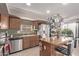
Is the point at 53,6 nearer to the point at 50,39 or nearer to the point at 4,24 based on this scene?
the point at 50,39

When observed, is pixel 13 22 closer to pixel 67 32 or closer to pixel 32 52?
pixel 32 52

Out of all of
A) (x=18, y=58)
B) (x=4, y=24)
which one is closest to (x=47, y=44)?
(x=18, y=58)

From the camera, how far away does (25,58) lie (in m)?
1.90

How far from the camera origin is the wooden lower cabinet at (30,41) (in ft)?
6.12

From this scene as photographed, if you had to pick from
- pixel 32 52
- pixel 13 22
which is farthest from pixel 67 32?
pixel 13 22

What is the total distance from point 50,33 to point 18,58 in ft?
2.51

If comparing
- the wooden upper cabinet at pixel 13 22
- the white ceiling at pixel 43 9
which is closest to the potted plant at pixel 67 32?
the white ceiling at pixel 43 9

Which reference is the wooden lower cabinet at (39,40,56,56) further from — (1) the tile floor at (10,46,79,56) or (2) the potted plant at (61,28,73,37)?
(2) the potted plant at (61,28,73,37)

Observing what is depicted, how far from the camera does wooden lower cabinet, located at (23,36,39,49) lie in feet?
6.12

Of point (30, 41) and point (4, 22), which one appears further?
point (30, 41)

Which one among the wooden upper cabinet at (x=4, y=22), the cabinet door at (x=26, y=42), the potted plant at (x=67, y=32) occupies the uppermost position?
the wooden upper cabinet at (x=4, y=22)

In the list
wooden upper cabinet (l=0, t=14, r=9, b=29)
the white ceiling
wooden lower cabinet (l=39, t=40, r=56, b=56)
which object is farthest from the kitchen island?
wooden upper cabinet (l=0, t=14, r=9, b=29)

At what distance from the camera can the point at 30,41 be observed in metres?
1.90

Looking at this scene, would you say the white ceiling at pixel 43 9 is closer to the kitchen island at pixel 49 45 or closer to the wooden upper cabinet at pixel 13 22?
the wooden upper cabinet at pixel 13 22
